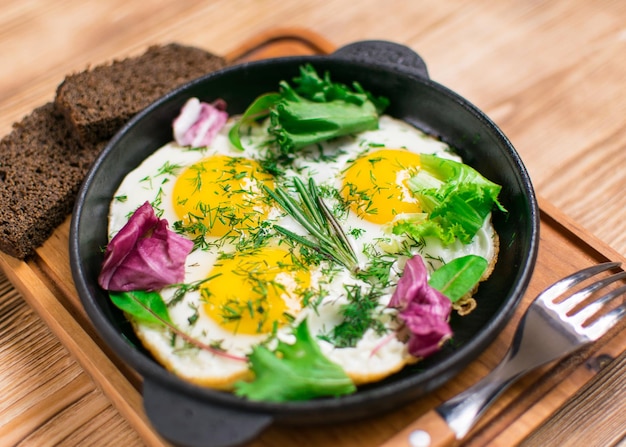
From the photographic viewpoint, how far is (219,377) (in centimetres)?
206

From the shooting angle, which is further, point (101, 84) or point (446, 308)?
point (101, 84)

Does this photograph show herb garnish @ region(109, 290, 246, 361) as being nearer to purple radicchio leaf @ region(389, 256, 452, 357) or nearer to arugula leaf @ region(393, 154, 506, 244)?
purple radicchio leaf @ region(389, 256, 452, 357)

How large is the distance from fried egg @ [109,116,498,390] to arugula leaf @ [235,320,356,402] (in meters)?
0.12

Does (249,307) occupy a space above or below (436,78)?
above

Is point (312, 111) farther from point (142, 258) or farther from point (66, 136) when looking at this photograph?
point (66, 136)

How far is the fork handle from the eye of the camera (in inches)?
78.3

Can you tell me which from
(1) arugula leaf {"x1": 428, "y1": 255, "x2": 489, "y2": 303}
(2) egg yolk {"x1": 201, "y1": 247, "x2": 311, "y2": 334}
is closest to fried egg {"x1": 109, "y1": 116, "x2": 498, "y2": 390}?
(2) egg yolk {"x1": 201, "y1": 247, "x2": 311, "y2": 334}

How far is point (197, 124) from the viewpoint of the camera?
2885mm

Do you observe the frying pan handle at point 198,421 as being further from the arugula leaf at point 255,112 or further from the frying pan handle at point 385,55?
the frying pan handle at point 385,55

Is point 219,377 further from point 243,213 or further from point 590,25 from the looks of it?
point 590,25

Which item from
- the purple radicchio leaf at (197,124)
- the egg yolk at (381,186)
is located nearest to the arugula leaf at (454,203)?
the egg yolk at (381,186)

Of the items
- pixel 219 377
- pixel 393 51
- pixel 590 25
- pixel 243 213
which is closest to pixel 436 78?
pixel 393 51

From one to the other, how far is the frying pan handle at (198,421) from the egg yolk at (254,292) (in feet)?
1.00

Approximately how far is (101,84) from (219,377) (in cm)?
175
